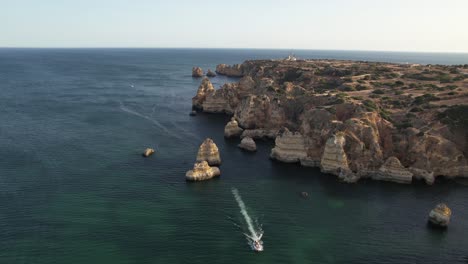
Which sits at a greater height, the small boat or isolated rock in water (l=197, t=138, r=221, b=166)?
isolated rock in water (l=197, t=138, r=221, b=166)

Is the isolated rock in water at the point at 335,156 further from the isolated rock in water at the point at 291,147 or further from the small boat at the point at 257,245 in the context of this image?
the small boat at the point at 257,245

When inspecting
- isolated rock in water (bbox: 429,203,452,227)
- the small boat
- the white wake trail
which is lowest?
the small boat

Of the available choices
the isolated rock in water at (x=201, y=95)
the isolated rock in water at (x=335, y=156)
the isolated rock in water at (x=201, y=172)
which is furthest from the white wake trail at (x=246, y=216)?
the isolated rock in water at (x=201, y=95)

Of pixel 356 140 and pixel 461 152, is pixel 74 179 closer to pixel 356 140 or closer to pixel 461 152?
pixel 356 140

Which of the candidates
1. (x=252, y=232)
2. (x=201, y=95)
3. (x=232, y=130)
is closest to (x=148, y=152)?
(x=232, y=130)

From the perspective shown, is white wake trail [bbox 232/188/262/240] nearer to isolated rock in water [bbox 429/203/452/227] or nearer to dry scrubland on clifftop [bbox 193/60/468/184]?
dry scrubland on clifftop [bbox 193/60/468/184]

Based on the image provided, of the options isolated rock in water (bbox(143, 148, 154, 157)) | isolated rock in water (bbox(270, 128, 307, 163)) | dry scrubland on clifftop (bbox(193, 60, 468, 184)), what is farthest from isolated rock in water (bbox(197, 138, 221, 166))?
isolated rock in water (bbox(270, 128, 307, 163))

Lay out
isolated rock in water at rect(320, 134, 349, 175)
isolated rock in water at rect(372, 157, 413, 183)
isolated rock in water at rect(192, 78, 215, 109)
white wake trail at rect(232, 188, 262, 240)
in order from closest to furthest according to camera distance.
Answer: white wake trail at rect(232, 188, 262, 240) → isolated rock in water at rect(372, 157, 413, 183) → isolated rock in water at rect(320, 134, 349, 175) → isolated rock in water at rect(192, 78, 215, 109)
